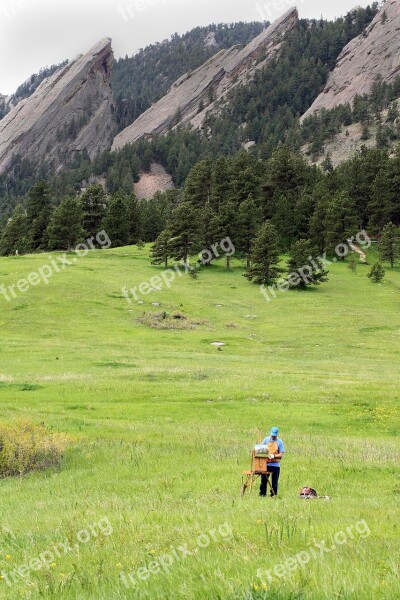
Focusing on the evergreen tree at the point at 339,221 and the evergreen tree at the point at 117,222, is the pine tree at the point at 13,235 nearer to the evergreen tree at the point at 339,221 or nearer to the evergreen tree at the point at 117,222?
the evergreen tree at the point at 117,222

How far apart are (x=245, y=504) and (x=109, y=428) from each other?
11893mm

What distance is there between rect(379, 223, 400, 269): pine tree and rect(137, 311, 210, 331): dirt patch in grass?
45.3 meters

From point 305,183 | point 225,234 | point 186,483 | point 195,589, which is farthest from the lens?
point 305,183

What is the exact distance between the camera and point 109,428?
21.0 m

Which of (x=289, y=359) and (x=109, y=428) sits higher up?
(x=109, y=428)

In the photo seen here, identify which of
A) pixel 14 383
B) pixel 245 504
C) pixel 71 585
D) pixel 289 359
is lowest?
pixel 289 359

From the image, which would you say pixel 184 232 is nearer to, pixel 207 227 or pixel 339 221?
pixel 207 227

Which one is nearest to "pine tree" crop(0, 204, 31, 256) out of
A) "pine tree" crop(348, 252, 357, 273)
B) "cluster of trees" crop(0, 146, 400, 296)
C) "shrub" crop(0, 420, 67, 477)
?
"cluster of trees" crop(0, 146, 400, 296)

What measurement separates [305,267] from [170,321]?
28.6 m

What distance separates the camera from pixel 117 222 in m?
106

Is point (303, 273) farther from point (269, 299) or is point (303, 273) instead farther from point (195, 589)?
point (195, 589)

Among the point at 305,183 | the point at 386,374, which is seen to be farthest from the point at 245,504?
the point at 305,183

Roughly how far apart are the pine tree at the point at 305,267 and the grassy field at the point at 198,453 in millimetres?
14925

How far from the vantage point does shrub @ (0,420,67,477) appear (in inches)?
632
